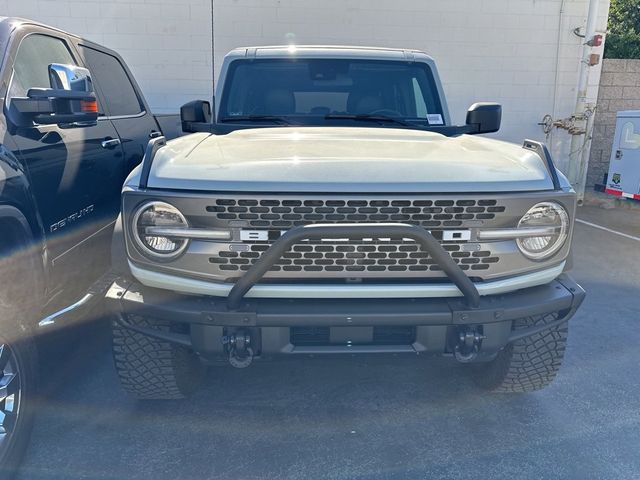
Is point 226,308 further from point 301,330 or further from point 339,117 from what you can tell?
point 339,117

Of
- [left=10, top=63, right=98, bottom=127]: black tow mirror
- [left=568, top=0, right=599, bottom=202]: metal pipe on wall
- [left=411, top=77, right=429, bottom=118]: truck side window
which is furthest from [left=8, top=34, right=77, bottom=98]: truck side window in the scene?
[left=568, top=0, right=599, bottom=202]: metal pipe on wall

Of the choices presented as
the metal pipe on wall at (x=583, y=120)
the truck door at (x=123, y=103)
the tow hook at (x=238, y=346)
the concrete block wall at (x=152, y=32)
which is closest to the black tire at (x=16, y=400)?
the tow hook at (x=238, y=346)

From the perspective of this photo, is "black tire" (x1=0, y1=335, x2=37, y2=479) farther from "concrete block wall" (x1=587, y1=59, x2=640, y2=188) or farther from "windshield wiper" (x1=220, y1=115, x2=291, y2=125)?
"concrete block wall" (x1=587, y1=59, x2=640, y2=188)

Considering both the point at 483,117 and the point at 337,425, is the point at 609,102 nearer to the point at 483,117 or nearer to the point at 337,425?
the point at 483,117

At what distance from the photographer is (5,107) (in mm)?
2533

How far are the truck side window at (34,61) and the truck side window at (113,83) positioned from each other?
471 millimetres

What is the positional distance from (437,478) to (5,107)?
270 cm

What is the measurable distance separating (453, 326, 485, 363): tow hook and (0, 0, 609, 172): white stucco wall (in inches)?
290

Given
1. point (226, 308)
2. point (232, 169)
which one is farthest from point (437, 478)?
point (232, 169)

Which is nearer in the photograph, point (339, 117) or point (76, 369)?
point (76, 369)

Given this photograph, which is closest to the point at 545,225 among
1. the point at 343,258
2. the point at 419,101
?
the point at 343,258

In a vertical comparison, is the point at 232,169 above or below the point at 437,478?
above

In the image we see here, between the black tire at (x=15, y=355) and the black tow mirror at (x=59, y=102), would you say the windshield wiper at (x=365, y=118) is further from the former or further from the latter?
the black tire at (x=15, y=355)

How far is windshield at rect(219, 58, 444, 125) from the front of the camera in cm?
379
